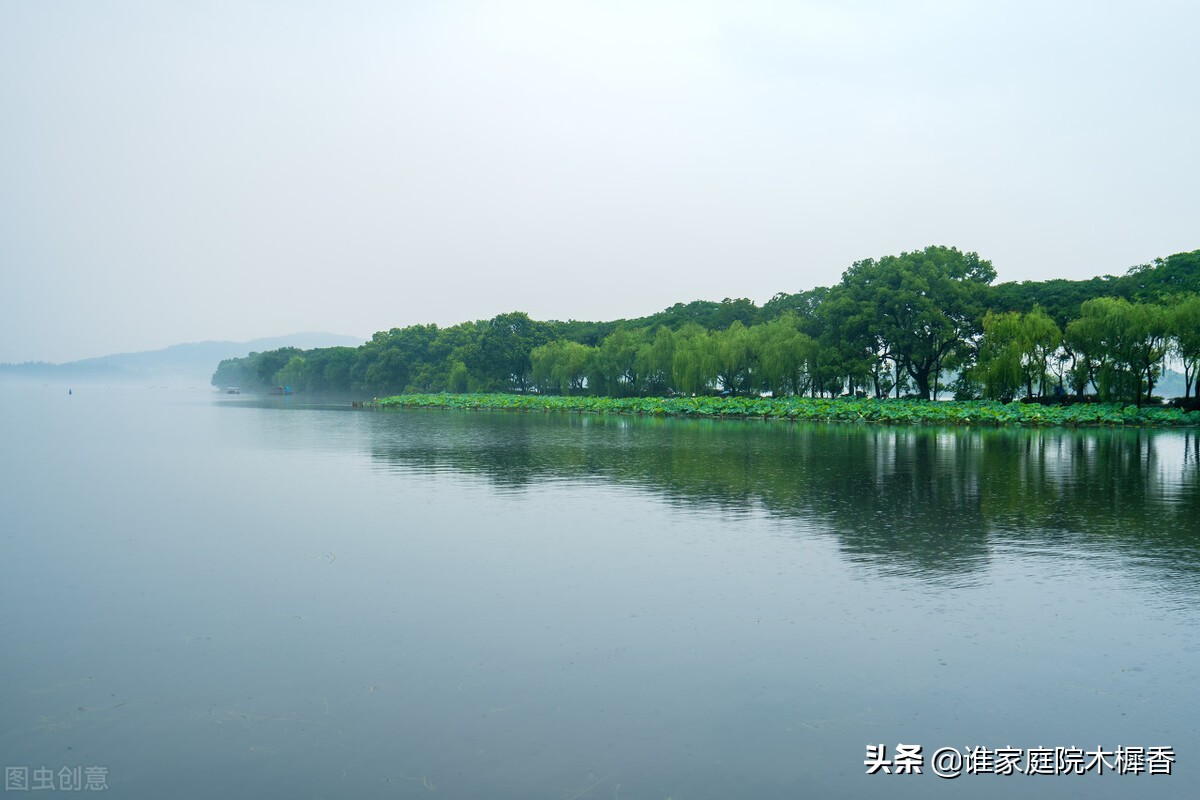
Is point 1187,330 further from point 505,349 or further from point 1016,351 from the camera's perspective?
point 505,349

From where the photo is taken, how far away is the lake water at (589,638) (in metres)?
4.89

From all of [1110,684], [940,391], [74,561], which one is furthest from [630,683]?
[940,391]

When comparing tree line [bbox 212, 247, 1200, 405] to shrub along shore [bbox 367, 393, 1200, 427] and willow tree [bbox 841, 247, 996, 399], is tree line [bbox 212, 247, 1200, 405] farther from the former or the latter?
shrub along shore [bbox 367, 393, 1200, 427]

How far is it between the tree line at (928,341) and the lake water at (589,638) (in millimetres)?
24933

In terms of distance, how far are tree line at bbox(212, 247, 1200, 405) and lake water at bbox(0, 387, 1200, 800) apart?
24933 millimetres

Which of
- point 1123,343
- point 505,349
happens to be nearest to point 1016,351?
point 1123,343

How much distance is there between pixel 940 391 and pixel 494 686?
48451 millimetres

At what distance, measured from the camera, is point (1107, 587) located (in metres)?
8.66

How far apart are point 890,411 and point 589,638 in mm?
38182

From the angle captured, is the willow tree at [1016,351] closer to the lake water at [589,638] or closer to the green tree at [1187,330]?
the green tree at [1187,330]

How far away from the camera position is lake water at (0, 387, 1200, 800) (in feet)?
16.1

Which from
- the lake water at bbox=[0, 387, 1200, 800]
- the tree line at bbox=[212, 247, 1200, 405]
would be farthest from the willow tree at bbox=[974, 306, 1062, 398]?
the lake water at bbox=[0, 387, 1200, 800]

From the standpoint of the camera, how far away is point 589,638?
23.1 feet

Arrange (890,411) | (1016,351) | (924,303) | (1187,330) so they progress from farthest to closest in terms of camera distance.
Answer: (924,303) < (890,411) < (1016,351) < (1187,330)
